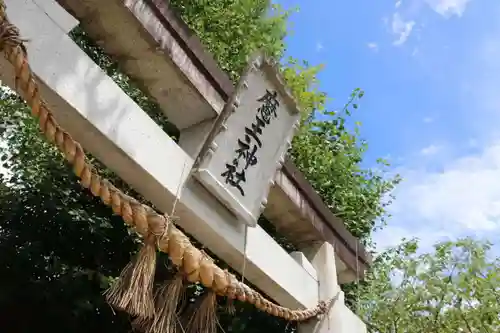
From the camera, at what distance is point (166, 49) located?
93.8 inches

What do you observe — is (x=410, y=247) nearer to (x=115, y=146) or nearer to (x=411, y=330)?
(x=411, y=330)

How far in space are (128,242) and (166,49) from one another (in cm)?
261

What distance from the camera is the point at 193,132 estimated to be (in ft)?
8.75

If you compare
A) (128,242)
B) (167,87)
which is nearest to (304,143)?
(128,242)

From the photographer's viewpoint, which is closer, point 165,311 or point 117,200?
point 117,200

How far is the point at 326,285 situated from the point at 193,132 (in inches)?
56.0

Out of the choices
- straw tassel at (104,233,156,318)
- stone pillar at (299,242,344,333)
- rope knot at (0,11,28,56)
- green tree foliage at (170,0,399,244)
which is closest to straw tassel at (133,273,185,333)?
straw tassel at (104,233,156,318)

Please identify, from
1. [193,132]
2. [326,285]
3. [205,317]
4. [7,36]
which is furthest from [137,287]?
[326,285]

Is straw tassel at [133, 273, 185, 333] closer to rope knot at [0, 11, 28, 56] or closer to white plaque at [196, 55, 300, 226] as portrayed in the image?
white plaque at [196, 55, 300, 226]

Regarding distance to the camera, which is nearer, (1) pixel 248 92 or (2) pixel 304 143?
(1) pixel 248 92

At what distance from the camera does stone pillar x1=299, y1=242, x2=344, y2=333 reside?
3.14 meters

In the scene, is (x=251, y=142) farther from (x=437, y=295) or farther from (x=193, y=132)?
(x=437, y=295)

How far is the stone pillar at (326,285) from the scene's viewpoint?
3137 mm

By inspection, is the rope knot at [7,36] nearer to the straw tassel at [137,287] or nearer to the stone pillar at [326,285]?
the straw tassel at [137,287]
